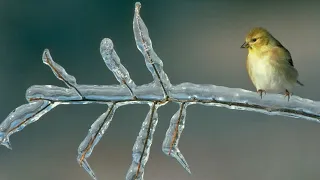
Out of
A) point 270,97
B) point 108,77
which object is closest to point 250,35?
point 270,97

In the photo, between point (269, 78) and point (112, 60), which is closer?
point (112, 60)

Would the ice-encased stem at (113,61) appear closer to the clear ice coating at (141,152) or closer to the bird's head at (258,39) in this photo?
the clear ice coating at (141,152)

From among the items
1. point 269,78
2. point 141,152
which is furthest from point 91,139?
point 269,78

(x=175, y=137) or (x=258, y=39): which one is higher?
(x=258, y=39)

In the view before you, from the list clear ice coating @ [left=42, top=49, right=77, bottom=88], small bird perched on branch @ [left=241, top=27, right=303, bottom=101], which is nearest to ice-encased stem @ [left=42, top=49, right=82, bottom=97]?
clear ice coating @ [left=42, top=49, right=77, bottom=88]

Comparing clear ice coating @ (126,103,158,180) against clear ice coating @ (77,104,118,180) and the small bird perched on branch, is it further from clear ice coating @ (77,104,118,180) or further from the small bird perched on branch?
the small bird perched on branch

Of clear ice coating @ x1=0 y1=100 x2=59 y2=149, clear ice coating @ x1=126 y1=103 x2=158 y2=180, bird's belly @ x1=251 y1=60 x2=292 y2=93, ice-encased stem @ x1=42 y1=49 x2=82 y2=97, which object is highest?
bird's belly @ x1=251 y1=60 x2=292 y2=93

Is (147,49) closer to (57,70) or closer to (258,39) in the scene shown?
(57,70)
